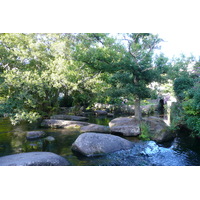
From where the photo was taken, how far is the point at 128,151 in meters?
5.51

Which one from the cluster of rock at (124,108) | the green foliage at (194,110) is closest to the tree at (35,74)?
the cluster of rock at (124,108)

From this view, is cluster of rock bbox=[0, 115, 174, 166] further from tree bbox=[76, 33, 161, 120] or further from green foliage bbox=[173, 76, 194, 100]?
green foliage bbox=[173, 76, 194, 100]

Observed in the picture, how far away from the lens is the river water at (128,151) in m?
4.72

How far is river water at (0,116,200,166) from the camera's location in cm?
472

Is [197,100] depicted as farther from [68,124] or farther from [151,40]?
[68,124]

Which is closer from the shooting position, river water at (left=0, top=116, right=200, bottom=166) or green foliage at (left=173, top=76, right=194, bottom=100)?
river water at (left=0, top=116, right=200, bottom=166)

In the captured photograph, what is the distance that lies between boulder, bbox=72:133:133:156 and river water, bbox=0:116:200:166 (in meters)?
0.20

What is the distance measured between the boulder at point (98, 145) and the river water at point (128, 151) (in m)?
0.20

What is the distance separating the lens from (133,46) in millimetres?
8141

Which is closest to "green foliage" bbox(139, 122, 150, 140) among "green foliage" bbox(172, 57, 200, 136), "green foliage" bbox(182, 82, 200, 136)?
"green foliage" bbox(172, 57, 200, 136)

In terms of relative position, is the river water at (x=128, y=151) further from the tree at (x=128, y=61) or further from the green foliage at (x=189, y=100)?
the tree at (x=128, y=61)

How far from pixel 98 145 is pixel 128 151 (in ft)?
3.33

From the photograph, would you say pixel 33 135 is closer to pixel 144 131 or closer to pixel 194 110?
pixel 144 131

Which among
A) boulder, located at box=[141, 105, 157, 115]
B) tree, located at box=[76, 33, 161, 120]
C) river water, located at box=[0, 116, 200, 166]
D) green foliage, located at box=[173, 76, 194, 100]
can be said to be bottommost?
river water, located at box=[0, 116, 200, 166]
